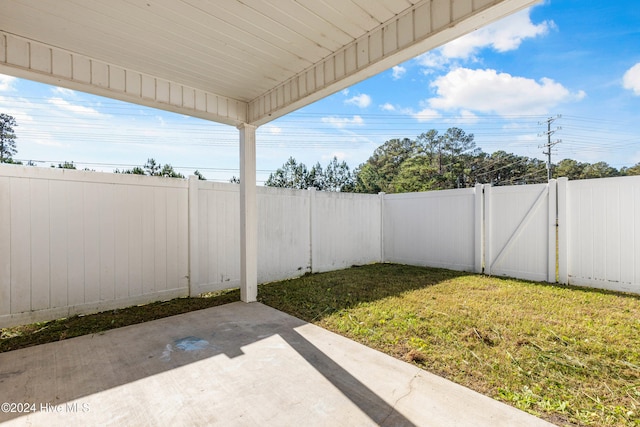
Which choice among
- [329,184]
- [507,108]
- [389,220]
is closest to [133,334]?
[389,220]

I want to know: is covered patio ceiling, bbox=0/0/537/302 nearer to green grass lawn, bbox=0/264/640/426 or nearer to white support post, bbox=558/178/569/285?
green grass lawn, bbox=0/264/640/426

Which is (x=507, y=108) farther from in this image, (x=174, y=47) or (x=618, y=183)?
(x=174, y=47)

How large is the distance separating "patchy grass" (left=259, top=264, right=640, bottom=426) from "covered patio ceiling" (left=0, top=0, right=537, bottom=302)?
247 cm

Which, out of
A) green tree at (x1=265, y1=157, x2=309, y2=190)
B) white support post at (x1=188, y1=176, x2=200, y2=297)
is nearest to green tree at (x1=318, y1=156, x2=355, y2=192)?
green tree at (x1=265, y1=157, x2=309, y2=190)

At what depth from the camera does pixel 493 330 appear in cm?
293

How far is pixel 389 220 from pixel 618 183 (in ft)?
13.9

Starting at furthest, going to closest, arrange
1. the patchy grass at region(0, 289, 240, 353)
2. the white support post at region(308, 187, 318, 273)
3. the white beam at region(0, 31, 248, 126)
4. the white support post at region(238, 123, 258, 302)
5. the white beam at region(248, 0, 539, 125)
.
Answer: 1. the white support post at region(308, 187, 318, 273)
2. the white support post at region(238, 123, 258, 302)
3. the patchy grass at region(0, 289, 240, 353)
4. the white beam at region(0, 31, 248, 126)
5. the white beam at region(248, 0, 539, 125)

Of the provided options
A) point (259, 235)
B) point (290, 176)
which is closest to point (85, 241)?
point (259, 235)

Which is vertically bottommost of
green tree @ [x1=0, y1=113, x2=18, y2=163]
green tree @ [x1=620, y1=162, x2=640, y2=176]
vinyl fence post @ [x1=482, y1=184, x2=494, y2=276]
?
vinyl fence post @ [x1=482, y1=184, x2=494, y2=276]

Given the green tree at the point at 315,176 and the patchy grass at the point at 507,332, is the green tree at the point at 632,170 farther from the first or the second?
the patchy grass at the point at 507,332

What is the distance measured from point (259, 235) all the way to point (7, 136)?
2847 centimetres

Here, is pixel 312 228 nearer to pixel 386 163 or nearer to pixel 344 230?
pixel 344 230

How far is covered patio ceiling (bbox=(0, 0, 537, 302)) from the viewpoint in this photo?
6.77 feet

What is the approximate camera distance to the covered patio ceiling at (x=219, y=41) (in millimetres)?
2062
